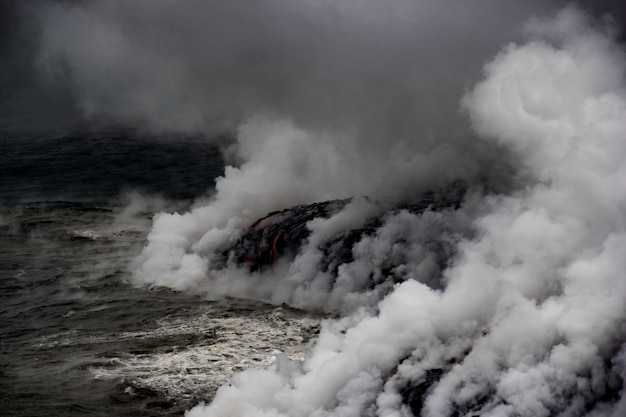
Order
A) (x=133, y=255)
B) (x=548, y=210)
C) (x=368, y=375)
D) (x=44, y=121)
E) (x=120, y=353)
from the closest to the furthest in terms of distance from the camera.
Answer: (x=368, y=375)
(x=548, y=210)
(x=120, y=353)
(x=133, y=255)
(x=44, y=121)

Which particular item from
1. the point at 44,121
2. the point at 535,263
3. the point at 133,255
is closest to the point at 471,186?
the point at 535,263

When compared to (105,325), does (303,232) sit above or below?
above

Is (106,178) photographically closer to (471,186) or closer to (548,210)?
(471,186)

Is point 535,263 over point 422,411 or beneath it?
over

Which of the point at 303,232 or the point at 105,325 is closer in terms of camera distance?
the point at 105,325

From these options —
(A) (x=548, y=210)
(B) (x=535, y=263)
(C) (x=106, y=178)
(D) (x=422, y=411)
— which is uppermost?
(C) (x=106, y=178)

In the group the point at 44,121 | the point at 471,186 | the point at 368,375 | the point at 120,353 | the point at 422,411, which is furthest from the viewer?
the point at 44,121

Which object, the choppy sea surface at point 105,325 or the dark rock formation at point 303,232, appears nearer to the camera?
the choppy sea surface at point 105,325

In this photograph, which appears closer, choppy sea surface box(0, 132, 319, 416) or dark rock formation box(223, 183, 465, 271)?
choppy sea surface box(0, 132, 319, 416)
